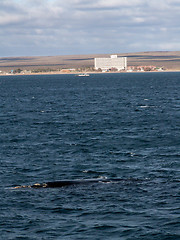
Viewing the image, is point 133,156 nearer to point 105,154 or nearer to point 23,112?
point 105,154

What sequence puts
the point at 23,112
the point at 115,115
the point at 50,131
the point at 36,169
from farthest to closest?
1. the point at 23,112
2. the point at 115,115
3. the point at 50,131
4. the point at 36,169

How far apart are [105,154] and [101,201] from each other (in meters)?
18.0

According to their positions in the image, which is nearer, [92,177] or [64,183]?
[64,183]

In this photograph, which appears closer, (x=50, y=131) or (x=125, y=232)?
(x=125, y=232)

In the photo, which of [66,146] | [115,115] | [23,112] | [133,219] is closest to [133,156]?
[66,146]

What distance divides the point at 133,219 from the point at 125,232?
218 centimetres

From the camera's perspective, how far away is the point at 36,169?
41219 mm

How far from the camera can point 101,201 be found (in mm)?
30672

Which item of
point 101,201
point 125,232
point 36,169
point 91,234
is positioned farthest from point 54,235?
point 36,169

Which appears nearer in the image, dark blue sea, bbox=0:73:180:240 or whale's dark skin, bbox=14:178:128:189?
dark blue sea, bbox=0:73:180:240

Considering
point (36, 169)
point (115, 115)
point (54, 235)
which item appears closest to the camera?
point (54, 235)

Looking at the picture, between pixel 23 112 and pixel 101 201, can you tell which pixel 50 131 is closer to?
pixel 23 112

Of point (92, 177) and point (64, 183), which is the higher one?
point (64, 183)

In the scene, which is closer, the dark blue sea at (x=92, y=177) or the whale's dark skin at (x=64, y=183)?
the dark blue sea at (x=92, y=177)
